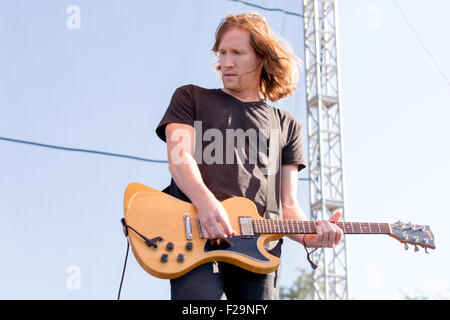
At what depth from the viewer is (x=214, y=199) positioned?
7.19 ft

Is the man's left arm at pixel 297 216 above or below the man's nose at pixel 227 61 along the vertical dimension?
below

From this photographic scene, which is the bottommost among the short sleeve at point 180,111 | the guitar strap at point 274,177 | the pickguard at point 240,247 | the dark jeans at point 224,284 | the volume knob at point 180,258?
the dark jeans at point 224,284

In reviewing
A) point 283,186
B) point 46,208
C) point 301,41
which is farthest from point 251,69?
point 301,41

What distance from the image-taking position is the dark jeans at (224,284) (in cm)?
209

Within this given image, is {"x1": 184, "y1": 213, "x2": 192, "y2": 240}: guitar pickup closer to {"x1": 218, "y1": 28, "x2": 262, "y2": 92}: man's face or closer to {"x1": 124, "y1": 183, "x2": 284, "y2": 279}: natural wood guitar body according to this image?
{"x1": 124, "y1": 183, "x2": 284, "y2": 279}: natural wood guitar body

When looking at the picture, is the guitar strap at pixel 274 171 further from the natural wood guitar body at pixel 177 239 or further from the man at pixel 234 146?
the natural wood guitar body at pixel 177 239

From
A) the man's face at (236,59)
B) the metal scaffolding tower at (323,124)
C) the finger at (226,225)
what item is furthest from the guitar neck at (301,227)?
the metal scaffolding tower at (323,124)

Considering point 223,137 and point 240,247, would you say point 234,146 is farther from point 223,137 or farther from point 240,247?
point 240,247

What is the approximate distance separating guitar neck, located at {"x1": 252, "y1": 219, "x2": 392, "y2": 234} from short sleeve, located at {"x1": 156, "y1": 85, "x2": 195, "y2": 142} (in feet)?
1.59

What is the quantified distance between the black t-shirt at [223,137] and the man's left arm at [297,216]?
78mm

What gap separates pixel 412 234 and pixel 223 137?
96 centimetres

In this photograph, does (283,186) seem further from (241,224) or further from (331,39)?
(331,39)

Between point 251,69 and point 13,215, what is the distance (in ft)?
8.09

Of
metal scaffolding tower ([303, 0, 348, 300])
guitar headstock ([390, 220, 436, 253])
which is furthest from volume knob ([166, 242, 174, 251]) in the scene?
metal scaffolding tower ([303, 0, 348, 300])
